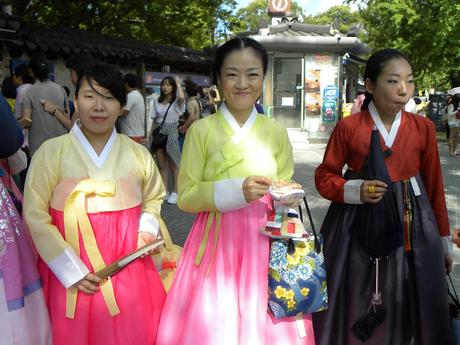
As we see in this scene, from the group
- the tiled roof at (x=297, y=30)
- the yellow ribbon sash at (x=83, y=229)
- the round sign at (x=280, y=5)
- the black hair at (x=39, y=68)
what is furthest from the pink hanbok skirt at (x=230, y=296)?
the round sign at (x=280, y=5)

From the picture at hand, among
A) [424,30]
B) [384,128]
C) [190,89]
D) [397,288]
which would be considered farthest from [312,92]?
[397,288]

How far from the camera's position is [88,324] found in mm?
2098

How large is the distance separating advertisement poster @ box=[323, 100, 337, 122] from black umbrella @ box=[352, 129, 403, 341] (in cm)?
1223

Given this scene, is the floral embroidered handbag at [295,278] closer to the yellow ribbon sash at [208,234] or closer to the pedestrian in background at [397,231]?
the yellow ribbon sash at [208,234]

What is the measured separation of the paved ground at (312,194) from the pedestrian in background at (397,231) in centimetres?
187

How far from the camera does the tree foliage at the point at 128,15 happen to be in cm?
1344

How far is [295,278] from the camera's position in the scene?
2.08 meters

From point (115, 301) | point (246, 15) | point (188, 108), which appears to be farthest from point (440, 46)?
point (246, 15)

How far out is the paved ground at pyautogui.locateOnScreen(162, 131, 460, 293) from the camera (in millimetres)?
5551

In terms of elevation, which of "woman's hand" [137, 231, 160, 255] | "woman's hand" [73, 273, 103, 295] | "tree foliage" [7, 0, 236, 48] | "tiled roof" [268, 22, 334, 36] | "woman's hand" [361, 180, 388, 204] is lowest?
"woman's hand" [73, 273, 103, 295]

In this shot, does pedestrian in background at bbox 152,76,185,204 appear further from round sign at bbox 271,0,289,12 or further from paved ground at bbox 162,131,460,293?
round sign at bbox 271,0,289,12

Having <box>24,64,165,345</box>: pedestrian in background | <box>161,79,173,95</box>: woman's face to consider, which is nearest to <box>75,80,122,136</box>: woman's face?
<box>24,64,165,345</box>: pedestrian in background

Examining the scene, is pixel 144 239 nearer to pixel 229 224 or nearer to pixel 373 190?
pixel 229 224

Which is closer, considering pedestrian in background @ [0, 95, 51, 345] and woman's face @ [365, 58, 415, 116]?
pedestrian in background @ [0, 95, 51, 345]
